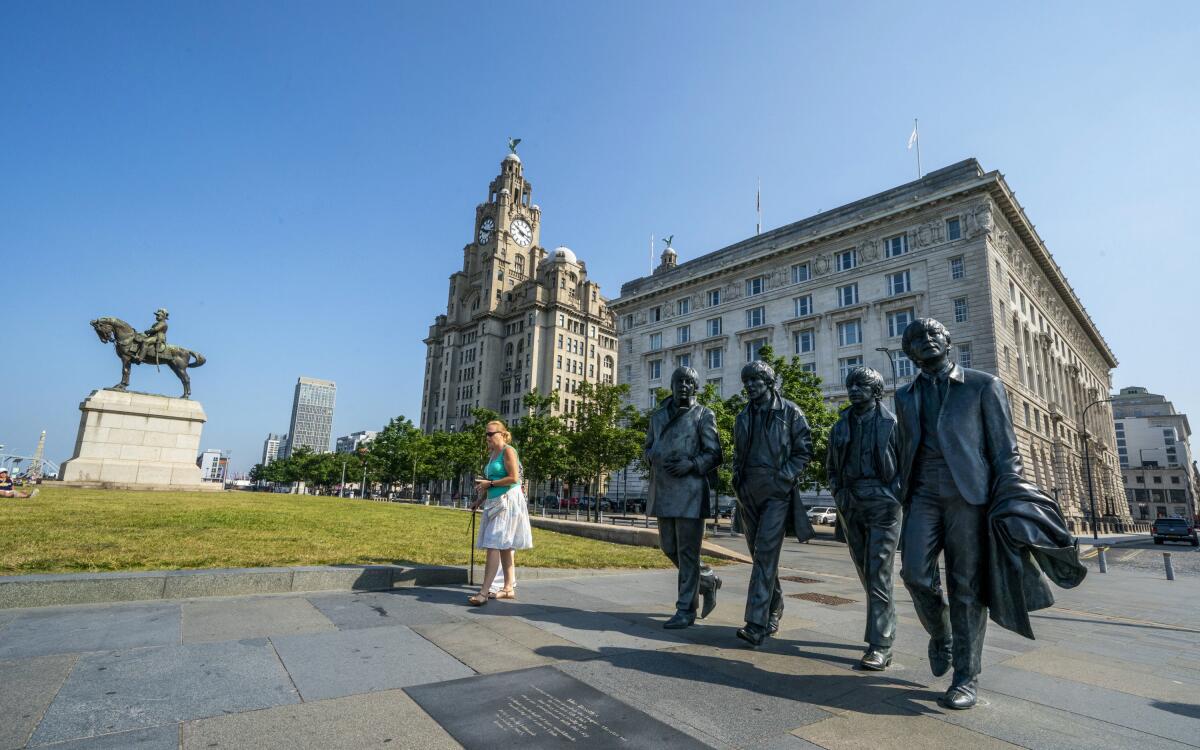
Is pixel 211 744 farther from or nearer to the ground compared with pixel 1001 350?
nearer to the ground

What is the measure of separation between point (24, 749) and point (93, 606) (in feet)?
Answer: 12.1

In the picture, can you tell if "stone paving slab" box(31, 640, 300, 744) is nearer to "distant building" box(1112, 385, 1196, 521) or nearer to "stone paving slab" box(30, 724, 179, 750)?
"stone paving slab" box(30, 724, 179, 750)

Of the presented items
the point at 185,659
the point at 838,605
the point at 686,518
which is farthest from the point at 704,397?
the point at 185,659

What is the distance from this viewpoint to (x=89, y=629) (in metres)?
4.62

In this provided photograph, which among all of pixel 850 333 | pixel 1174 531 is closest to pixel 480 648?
pixel 850 333

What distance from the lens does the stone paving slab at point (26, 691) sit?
107 inches

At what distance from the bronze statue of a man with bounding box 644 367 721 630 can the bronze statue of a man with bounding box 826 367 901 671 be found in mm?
1218

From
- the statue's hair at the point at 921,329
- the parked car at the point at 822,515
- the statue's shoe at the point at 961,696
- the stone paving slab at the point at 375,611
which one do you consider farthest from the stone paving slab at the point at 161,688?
the parked car at the point at 822,515

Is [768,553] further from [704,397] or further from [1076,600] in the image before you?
[704,397]

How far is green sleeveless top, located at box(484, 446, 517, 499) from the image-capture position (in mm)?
7020

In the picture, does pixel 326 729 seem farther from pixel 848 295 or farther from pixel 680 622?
pixel 848 295

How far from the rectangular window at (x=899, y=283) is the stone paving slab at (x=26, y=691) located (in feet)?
162

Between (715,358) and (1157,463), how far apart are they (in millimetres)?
113730

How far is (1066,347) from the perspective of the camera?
60.5 metres
